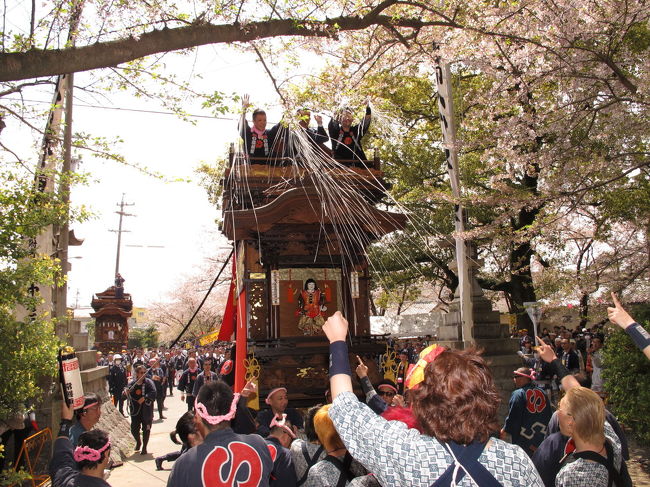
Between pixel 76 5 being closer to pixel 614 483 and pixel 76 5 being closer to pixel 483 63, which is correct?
pixel 614 483

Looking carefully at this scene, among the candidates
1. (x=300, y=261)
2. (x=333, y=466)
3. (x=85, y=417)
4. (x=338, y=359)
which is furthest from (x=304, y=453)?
(x=300, y=261)

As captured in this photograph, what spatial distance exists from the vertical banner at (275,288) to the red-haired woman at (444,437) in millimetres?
6972

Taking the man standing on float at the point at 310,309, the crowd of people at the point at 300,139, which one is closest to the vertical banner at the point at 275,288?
the man standing on float at the point at 310,309

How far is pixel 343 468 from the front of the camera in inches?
154

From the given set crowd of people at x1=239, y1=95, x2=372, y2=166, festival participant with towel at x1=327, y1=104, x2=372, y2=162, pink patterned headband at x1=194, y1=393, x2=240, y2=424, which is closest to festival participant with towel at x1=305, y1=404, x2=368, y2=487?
pink patterned headband at x1=194, y1=393, x2=240, y2=424

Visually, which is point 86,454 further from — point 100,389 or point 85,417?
point 100,389

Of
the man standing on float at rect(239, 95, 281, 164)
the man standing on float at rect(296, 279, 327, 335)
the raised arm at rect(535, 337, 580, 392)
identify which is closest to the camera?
the raised arm at rect(535, 337, 580, 392)

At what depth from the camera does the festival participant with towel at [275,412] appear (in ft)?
19.6

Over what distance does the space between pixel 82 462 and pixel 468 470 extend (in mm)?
2738

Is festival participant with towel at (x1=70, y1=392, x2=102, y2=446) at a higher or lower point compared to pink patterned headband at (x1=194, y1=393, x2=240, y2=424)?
lower

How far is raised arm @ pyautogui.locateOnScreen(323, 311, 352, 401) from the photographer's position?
2.43 m

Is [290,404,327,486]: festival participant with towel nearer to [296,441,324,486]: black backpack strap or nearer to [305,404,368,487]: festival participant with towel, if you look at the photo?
[296,441,324,486]: black backpack strap

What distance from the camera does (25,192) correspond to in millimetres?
6582

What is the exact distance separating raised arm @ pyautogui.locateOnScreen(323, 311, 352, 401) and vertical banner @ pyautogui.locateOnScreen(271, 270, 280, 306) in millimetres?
6725
